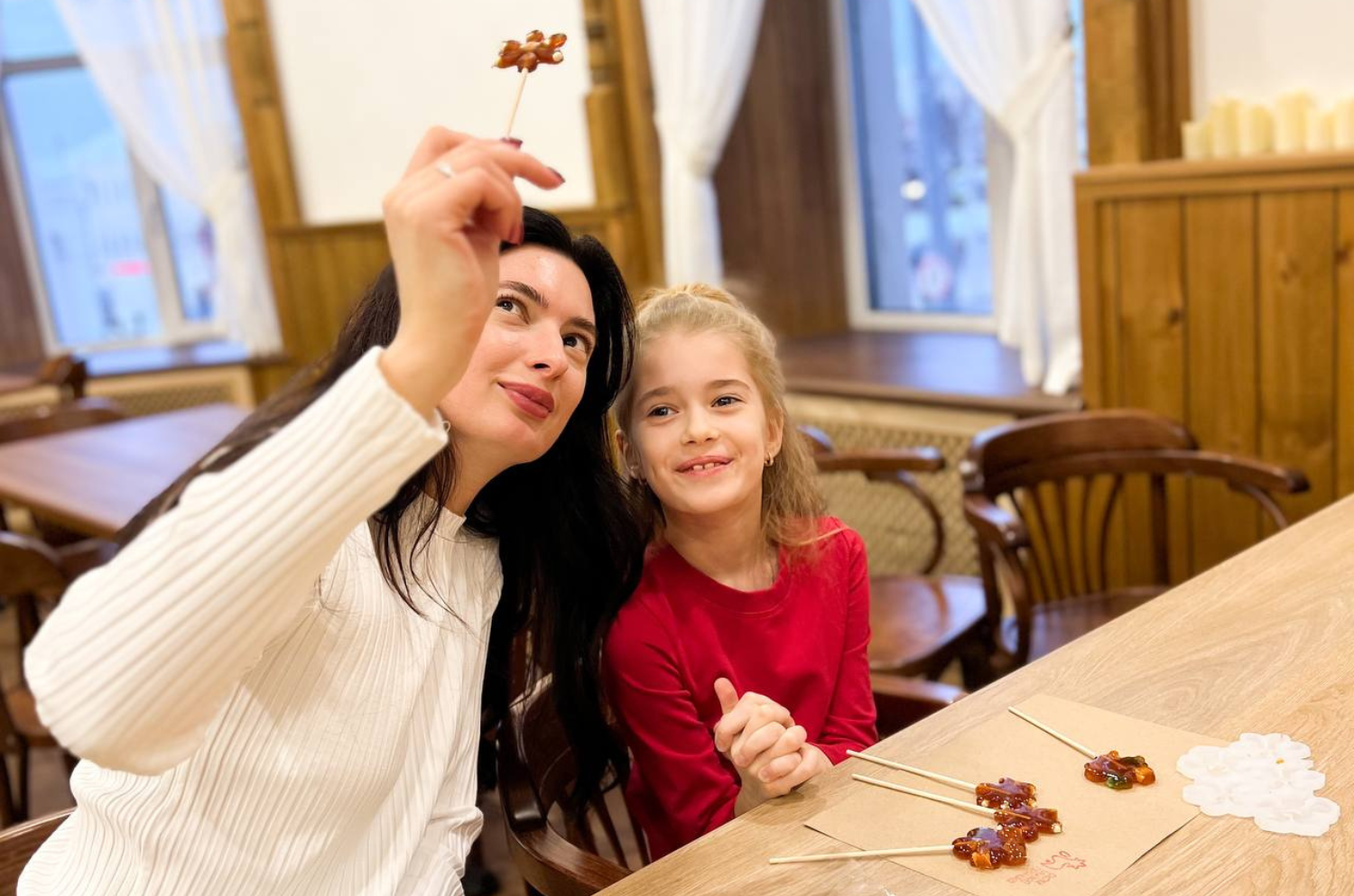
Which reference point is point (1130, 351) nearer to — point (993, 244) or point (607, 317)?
point (993, 244)

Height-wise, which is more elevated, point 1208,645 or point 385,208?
point 385,208

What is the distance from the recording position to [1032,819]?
1.04 m

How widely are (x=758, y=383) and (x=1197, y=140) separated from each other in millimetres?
1877

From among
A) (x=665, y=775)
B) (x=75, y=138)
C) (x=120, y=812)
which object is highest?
(x=75, y=138)

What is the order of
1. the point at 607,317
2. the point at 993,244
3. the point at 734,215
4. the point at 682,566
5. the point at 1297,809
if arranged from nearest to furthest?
the point at 1297,809, the point at 607,317, the point at 682,566, the point at 993,244, the point at 734,215

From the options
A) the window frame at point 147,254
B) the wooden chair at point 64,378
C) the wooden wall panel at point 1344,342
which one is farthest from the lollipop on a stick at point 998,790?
the window frame at point 147,254

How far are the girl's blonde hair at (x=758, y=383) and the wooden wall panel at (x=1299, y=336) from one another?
5.31 feet

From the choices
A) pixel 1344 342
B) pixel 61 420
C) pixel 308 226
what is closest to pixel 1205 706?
pixel 1344 342

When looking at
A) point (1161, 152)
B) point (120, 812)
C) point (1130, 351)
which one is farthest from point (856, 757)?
point (1161, 152)

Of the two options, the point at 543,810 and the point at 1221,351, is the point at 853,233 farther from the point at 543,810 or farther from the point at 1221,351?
the point at 543,810

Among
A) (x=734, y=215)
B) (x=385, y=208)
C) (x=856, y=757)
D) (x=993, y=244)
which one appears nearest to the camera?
(x=385, y=208)

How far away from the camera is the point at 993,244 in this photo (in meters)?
4.21

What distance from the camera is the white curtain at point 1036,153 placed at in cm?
325

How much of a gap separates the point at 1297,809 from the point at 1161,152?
2.36m
